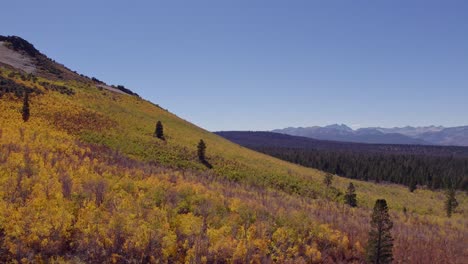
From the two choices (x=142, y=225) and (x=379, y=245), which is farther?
(x=379, y=245)

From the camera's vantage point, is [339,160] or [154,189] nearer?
[154,189]

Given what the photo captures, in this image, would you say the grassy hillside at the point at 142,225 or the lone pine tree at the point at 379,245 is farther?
the lone pine tree at the point at 379,245

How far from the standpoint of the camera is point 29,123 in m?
32.3

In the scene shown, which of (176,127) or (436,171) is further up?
(176,127)

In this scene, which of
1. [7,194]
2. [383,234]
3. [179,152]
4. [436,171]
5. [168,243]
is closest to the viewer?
[168,243]

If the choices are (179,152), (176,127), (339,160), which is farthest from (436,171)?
(179,152)

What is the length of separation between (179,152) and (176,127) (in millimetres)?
18547

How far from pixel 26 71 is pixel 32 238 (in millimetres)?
59184

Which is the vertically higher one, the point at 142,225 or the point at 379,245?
the point at 142,225

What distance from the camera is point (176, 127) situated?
191ft

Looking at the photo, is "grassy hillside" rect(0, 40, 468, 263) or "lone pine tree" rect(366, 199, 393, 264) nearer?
"grassy hillside" rect(0, 40, 468, 263)

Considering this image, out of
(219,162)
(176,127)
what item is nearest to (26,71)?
(176,127)

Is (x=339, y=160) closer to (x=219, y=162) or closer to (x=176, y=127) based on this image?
(x=176, y=127)

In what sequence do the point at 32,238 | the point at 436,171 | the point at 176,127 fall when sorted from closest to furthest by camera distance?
the point at 32,238 → the point at 176,127 → the point at 436,171
